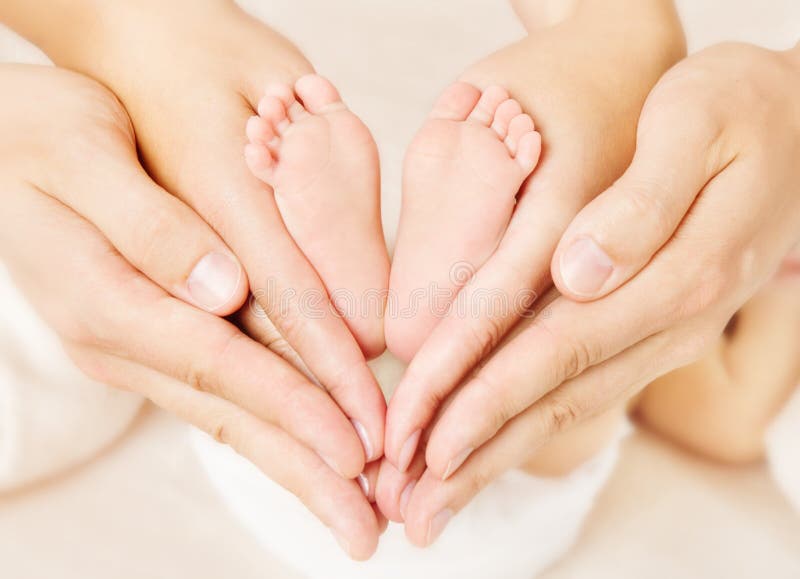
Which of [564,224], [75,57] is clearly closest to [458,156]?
[564,224]

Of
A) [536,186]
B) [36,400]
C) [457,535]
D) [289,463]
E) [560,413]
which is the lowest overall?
[36,400]

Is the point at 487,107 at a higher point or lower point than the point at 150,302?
higher

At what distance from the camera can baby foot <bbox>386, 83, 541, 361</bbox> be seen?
0.62 m

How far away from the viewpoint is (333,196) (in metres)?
0.63

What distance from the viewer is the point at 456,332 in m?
0.59

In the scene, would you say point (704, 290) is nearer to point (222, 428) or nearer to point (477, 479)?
point (477, 479)

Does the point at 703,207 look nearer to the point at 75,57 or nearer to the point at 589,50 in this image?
the point at 589,50

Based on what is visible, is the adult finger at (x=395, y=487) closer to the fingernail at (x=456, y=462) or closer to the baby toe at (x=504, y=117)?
the fingernail at (x=456, y=462)

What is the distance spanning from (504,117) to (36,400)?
592 mm

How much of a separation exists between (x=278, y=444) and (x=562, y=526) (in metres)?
0.40

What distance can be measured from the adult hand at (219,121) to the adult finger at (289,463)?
4cm

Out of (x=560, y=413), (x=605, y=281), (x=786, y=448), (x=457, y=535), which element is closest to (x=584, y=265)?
(x=605, y=281)

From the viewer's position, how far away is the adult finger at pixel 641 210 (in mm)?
564

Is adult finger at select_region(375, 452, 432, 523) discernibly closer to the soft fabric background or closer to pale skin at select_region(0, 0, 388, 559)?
pale skin at select_region(0, 0, 388, 559)
